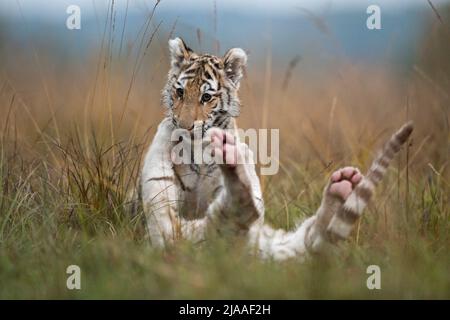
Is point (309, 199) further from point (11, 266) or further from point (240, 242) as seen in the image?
point (11, 266)

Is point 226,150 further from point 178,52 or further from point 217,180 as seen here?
point 178,52

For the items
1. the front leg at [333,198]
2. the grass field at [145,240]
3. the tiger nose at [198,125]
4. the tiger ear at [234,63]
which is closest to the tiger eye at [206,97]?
the tiger nose at [198,125]

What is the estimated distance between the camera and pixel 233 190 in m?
5.06

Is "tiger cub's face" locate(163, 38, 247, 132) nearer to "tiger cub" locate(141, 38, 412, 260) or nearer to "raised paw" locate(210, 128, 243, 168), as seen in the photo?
"tiger cub" locate(141, 38, 412, 260)

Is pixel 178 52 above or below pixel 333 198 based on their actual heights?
above

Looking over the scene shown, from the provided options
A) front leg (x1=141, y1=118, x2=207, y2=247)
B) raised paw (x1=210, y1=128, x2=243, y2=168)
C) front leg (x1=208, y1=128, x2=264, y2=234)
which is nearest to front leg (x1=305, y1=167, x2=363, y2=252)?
front leg (x1=208, y1=128, x2=264, y2=234)

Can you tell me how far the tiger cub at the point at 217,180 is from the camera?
16.8ft

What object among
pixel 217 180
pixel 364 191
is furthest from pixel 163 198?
pixel 364 191

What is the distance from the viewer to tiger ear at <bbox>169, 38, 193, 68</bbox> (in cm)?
594

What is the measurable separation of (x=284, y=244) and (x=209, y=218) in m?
0.54

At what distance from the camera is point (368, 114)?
11398mm

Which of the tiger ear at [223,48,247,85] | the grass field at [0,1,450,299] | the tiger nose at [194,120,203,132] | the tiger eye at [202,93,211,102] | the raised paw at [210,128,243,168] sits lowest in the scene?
the grass field at [0,1,450,299]

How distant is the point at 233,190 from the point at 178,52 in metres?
1.30

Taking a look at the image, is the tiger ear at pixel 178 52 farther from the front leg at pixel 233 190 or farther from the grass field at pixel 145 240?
the front leg at pixel 233 190
